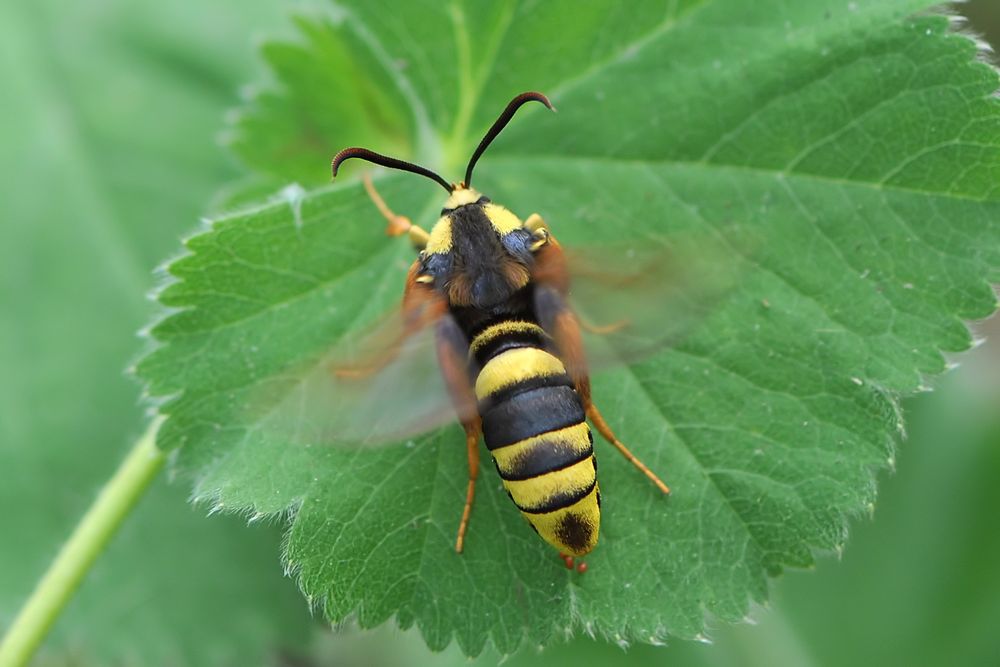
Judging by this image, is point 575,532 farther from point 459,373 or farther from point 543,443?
point 459,373

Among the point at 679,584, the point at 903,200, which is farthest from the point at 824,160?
the point at 679,584

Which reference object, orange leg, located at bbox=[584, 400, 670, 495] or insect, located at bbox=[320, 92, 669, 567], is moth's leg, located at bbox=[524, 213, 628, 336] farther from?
orange leg, located at bbox=[584, 400, 670, 495]

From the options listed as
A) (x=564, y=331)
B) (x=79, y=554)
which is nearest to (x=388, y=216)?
(x=564, y=331)

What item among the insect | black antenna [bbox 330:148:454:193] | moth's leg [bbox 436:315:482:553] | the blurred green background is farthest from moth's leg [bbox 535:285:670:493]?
the blurred green background

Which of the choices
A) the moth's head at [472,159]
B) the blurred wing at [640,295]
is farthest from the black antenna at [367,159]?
the blurred wing at [640,295]

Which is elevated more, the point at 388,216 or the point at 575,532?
the point at 388,216

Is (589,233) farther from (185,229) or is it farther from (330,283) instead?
(185,229)
